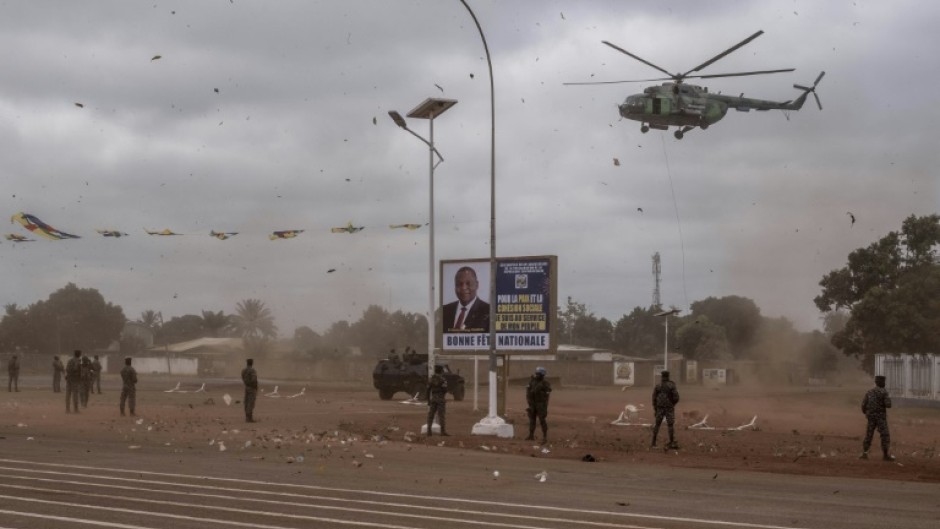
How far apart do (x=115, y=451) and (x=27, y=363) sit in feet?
287

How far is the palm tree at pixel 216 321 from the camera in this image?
143125mm

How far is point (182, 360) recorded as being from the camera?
9875cm

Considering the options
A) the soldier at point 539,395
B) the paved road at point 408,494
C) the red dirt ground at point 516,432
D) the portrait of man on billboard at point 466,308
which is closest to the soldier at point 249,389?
the red dirt ground at point 516,432

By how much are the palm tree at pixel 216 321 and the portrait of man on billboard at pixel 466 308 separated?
11343 cm

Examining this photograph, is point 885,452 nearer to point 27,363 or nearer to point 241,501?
point 241,501

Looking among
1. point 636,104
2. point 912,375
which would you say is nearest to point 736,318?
point 912,375

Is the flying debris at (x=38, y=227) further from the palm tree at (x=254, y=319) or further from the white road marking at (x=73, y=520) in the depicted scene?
the palm tree at (x=254, y=319)

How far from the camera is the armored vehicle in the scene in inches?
1880

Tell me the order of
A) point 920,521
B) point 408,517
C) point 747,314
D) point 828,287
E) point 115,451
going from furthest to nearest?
point 747,314 < point 828,287 < point 115,451 < point 920,521 < point 408,517

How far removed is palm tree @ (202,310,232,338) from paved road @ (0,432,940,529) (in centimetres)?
12345

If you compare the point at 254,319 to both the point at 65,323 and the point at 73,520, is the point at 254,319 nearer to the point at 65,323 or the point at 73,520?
the point at 65,323

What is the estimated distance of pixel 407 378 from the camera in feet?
157

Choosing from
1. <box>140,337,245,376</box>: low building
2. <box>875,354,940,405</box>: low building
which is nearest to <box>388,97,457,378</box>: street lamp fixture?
<box>875,354,940,405</box>: low building

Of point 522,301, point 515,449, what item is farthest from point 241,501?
point 522,301
